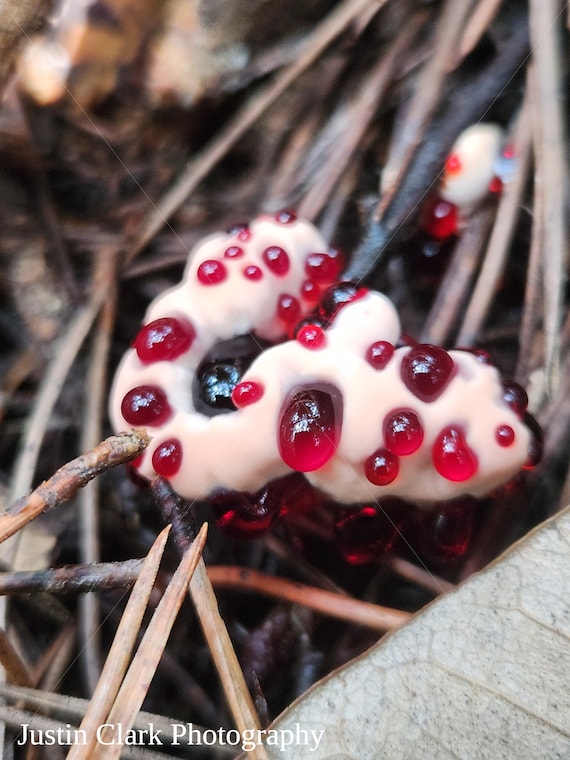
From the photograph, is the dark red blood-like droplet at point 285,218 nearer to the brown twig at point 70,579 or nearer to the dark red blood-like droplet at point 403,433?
the dark red blood-like droplet at point 403,433

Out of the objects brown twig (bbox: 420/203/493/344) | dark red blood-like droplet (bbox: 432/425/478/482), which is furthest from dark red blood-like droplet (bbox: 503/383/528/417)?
brown twig (bbox: 420/203/493/344)

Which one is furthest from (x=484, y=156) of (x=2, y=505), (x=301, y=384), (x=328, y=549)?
(x=2, y=505)

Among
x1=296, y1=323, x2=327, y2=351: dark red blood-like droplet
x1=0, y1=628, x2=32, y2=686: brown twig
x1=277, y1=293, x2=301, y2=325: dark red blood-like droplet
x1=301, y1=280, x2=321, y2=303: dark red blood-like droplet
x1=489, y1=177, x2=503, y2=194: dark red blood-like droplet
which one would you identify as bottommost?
x1=0, y1=628, x2=32, y2=686: brown twig

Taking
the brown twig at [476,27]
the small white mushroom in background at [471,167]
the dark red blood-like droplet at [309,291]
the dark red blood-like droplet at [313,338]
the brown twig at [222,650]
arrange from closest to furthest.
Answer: the brown twig at [222,650]
the dark red blood-like droplet at [313,338]
the dark red blood-like droplet at [309,291]
the small white mushroom in background at [471,167]
the brown twig at [476,27]

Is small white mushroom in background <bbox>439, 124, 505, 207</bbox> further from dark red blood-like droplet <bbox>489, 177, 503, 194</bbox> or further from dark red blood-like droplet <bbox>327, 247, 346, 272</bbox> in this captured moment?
dark red blood-like droplet <bbox>327, 247, 346, 272</bbox>

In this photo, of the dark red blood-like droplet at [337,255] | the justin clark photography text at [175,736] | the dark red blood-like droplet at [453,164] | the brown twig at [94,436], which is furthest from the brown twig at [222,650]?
the dark red blood-like droplet at [453,164]
